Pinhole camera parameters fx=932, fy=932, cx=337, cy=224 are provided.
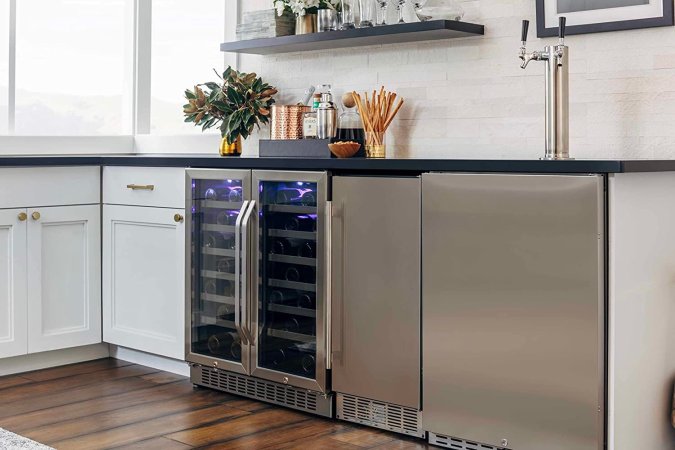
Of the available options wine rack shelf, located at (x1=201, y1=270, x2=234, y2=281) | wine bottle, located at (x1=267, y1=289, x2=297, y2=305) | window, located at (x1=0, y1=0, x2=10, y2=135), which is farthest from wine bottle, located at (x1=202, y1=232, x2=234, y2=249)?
window, located at (x1=0, y1=0, x2=10, y2=135)

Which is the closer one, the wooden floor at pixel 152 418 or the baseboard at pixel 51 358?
the wooden floor at pixel 152 418

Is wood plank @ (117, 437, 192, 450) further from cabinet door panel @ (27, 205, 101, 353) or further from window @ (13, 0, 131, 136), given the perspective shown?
window @ (13, 0, 131, 136)

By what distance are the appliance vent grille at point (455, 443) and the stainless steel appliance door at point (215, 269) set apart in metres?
0.88

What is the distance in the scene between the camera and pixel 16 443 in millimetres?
3100

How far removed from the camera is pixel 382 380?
326 cm

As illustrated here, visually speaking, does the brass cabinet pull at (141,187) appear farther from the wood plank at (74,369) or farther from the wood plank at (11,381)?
the wood plank at (11,381)

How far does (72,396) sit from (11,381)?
16.6 inches

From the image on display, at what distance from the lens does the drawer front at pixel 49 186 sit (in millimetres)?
4113

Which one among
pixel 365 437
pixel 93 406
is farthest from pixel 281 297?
pixel 93 406

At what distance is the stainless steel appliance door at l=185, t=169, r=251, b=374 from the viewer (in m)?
3.71

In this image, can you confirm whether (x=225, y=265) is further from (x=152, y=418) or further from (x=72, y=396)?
(x=72, y=396)

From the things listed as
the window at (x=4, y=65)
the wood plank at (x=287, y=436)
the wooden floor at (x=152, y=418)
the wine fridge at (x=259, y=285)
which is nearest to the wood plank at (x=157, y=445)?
the wooden floor at (x=152, y=418)

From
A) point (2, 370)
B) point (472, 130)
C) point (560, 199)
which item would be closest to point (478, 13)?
point (472, 130)

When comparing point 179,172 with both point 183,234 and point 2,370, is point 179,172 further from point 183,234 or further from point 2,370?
point 2,370
